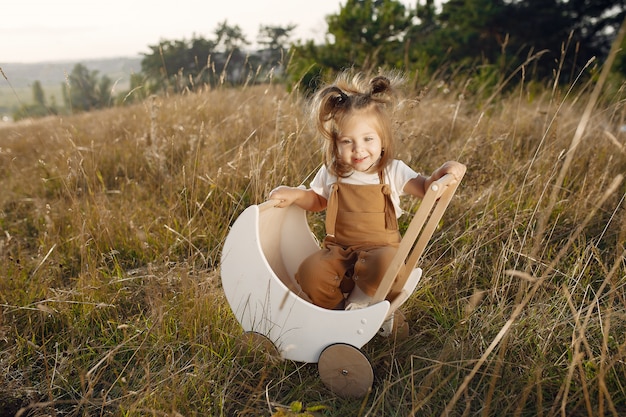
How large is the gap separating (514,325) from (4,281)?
1.90 meters

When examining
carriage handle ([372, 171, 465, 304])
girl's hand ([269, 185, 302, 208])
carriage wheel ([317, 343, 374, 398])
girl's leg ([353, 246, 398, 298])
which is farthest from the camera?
girl's hand ([269, 185, 302, 208])

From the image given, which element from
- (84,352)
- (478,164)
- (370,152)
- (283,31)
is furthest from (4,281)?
(283,31)

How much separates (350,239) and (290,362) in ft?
1.52

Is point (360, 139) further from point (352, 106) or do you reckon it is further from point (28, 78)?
point (28, 78)

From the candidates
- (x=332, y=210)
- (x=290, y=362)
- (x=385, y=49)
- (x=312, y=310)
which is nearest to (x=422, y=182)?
(x=332, y=210)

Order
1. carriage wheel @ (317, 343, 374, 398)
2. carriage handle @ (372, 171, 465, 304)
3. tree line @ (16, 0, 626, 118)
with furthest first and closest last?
tree line @ (16, 0, 626, 118) → carriage wheel @ (317, 343, 374, 398) → carriage handle @ (372, 171, 465, 304)

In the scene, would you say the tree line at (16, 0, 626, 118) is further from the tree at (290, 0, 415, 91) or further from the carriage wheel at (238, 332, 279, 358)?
the carriage wheel at (238, 332, 279, 358)

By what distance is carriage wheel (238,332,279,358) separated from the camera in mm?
1694

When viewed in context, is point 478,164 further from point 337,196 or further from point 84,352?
point 84,352

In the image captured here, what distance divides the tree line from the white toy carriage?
1.40 m

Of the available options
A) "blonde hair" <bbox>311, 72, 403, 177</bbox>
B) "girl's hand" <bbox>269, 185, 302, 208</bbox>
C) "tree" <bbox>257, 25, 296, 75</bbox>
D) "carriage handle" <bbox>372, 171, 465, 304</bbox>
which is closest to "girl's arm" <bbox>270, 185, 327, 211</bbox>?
"girl's hand" <bbox>269, 185, 302, 208</bbox>

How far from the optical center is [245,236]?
5.54 ft

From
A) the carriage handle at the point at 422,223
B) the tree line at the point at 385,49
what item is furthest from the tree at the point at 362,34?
the carriage handle at the point at 422,223

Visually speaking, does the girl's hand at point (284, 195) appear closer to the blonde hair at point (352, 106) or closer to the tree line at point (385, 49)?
the blonde hair at point (352, 106)
